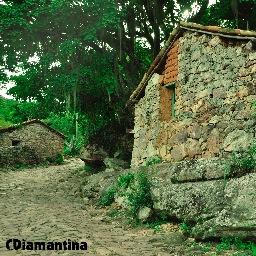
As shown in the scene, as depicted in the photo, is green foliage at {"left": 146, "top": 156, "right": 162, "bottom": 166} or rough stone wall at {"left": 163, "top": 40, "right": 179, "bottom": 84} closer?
rough stone wall at {"left": 163, "top": 40, "right": 179, "bottom": 84}

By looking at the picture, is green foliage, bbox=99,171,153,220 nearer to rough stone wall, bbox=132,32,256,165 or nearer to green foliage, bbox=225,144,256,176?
rough stone wall, bbox=132,32,256,165

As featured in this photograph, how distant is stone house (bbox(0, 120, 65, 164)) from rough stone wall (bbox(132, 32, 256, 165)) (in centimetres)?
1484

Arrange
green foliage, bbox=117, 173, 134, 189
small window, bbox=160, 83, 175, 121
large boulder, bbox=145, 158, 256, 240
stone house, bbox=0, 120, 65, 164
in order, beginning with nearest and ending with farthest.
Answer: large boulder, bbox=145, 158, 256, 240 < green foliage, bbox=117, 173, 134, 189 < small window, bbox=160, 83, 175, 121 < stone house, bbox=0, 120, 65, 164

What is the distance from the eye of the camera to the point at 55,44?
1482 centimetres

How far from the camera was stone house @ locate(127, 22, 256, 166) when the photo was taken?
26.7 feet

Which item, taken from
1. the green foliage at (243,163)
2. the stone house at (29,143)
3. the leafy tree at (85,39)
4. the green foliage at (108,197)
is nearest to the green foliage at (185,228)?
the green foliage at (243,163)

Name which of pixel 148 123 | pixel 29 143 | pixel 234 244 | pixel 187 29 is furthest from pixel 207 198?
pixel 29 143

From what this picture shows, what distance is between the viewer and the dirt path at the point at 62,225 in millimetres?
6370

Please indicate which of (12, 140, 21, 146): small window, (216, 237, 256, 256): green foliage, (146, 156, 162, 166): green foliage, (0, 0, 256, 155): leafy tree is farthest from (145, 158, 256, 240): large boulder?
(12, 140, 21, 146): small window

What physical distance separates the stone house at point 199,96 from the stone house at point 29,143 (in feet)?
45.8

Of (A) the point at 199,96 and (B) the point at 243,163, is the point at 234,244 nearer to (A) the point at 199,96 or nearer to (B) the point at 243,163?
(B) the point at 243,163

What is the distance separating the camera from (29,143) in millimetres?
24922

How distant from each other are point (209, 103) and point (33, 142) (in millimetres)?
18385

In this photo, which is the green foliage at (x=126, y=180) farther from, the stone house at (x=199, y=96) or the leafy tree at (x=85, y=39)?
the leafy tree at (x=85, y=39)
